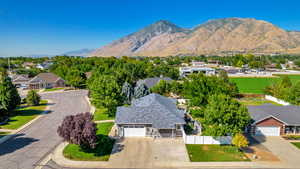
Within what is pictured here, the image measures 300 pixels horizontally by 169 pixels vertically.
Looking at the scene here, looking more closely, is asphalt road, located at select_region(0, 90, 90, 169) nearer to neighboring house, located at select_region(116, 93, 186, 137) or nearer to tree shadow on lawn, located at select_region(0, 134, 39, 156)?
tree shadow on lawn, located at select_region(0, 134, 39, 156)

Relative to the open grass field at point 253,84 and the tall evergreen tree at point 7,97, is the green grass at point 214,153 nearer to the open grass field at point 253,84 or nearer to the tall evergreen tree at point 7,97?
the tall evergreen tree at point 7,97

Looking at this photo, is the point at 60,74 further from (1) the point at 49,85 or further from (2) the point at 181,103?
(2) the point at 181,103

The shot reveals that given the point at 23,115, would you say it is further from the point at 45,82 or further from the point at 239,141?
the point at 239,141

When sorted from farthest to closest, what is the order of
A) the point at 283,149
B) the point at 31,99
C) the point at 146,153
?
the point at 31,99 < the point at 283,149 < the point at 146,153

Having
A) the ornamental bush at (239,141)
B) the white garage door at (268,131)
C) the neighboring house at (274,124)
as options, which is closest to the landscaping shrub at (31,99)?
the ornamental bush at (239,141)

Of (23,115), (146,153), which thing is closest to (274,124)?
(146,153)

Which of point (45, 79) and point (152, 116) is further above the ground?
point (45, 79)

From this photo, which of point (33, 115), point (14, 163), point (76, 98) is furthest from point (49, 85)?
point (14, 163)
